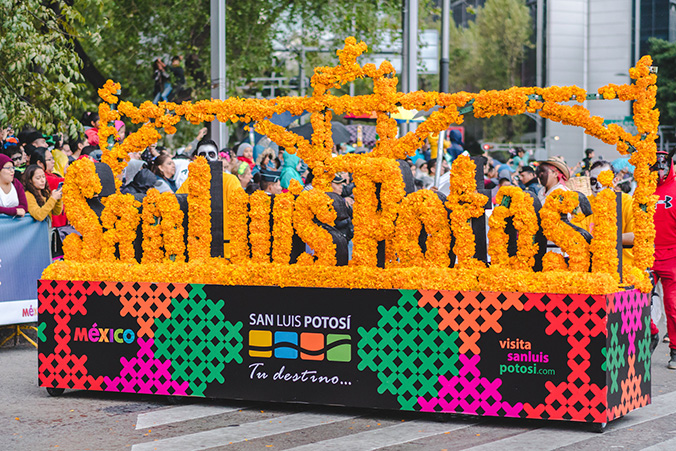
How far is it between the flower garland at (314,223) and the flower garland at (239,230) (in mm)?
476

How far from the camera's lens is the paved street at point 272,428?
20.6 feet

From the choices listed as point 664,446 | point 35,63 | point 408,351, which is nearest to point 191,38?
point 35,63

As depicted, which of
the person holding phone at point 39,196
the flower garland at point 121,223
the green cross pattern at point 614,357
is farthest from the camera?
the person holding phone at point 39,196

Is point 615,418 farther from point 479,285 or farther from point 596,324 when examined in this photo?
point 479,285

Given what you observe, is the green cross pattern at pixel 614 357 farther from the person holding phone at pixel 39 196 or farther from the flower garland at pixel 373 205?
the person holding phone at pixel 39 196

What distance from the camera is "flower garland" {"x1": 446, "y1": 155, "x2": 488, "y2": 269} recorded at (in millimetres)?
7039

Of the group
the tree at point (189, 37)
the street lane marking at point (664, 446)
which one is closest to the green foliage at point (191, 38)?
the tree at point (189, 37)

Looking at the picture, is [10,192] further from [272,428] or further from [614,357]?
[614,357]

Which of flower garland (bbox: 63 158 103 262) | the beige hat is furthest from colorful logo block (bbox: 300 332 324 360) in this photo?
the beige hat

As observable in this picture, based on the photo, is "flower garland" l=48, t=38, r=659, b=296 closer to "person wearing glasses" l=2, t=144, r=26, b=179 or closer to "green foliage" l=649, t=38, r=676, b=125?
"person wearing glasses" l=2, t=144, r=26, b=179

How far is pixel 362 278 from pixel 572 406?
5.89ft

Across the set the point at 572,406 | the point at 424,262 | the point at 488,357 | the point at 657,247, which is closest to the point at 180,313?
the point at 424,262

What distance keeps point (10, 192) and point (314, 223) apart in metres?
4.84

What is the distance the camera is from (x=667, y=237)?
9.09 meters
